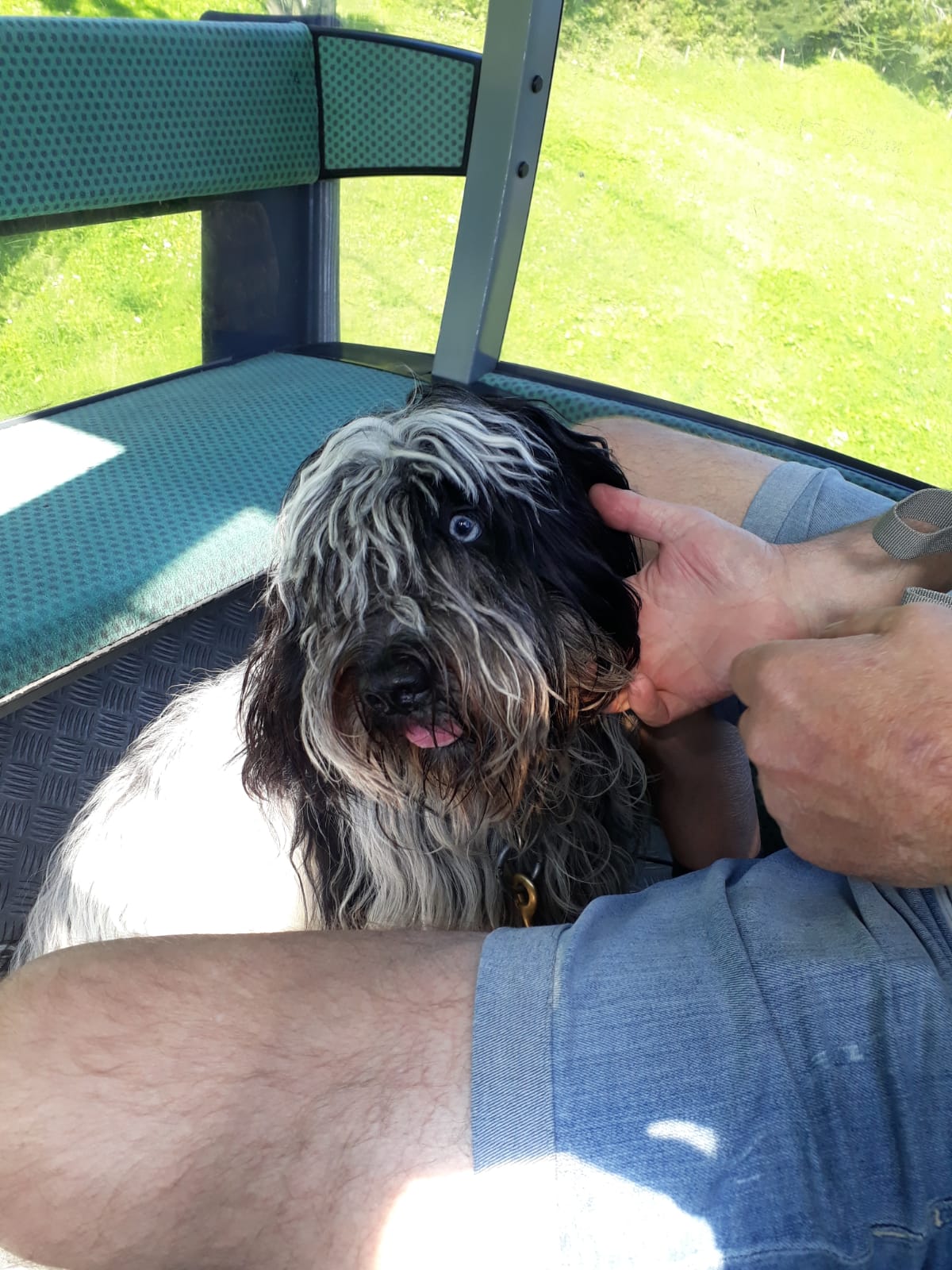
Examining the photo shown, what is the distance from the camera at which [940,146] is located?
483 cm

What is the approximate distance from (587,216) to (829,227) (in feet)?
3.60

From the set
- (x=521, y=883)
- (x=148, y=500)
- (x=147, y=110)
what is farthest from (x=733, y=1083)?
(x=147, y=110)

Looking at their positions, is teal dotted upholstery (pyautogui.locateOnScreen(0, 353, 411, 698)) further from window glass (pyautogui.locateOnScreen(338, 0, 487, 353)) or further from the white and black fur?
window glass (pyautogui.locateOnScreen(338, 0, 487, 353))

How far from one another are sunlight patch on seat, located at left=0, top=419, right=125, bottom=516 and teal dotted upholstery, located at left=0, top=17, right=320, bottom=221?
44 cm

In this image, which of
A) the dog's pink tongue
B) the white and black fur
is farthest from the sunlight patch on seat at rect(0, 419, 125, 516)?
the dog's pink tongue

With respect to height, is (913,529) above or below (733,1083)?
above

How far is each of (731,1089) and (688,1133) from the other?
57mm

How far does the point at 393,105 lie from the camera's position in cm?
277

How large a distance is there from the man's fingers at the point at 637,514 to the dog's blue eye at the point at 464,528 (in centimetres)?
18

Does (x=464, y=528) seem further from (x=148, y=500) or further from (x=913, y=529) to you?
(x=148, y=500)

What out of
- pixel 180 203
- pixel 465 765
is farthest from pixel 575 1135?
pixel 180 203

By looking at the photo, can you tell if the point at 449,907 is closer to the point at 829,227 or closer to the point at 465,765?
the point at 465,765

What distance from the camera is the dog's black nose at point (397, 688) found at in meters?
1.32

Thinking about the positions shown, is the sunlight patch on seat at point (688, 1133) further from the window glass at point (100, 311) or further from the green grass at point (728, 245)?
the green grass at point (728, 245)
